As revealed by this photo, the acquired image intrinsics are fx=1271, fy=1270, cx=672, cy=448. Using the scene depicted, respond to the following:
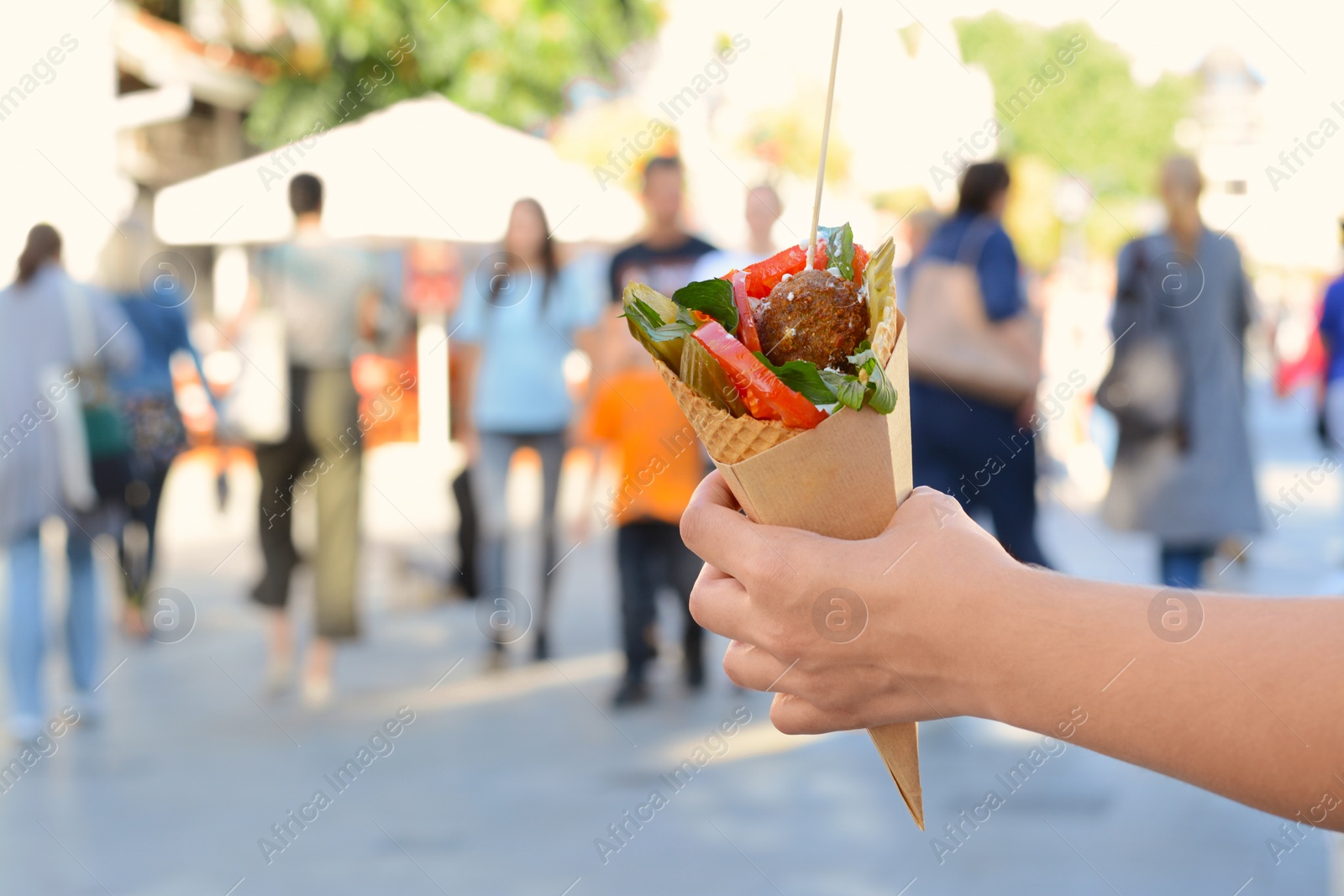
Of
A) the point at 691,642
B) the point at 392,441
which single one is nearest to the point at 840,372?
the point at 691,642

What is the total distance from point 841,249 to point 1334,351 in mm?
6542

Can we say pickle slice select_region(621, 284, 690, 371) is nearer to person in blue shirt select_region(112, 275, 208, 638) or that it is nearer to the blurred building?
person in blue shirt select_region(112, 275, 208, 638)

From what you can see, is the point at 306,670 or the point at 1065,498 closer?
the point at 306,670

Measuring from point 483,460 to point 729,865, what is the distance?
10.3ft

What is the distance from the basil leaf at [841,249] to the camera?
6.03 ft

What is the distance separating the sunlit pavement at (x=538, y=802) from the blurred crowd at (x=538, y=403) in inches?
13.2

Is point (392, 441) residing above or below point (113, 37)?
below

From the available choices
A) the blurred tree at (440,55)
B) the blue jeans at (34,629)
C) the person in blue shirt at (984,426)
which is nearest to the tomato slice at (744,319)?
the person in blue shirt at (984,426)

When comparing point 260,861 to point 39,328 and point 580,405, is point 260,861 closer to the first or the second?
point 39,328

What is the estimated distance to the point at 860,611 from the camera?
4.40ft

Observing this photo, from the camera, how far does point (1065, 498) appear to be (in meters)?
11.9

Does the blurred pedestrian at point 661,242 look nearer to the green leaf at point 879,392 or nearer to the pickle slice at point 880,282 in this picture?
the pickle slice at point 880,282

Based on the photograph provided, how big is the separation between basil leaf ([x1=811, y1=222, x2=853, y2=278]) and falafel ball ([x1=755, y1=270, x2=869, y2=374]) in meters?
0.05

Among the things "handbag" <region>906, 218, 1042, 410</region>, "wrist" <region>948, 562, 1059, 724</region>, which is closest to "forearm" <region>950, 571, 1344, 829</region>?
"wrist" <region>948, 562, 1059, 724</region>
